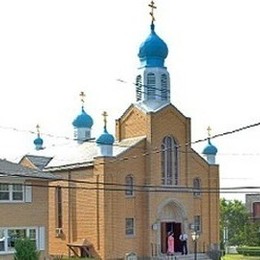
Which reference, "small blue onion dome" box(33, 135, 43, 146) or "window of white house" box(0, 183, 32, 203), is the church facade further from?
"window of white house" box(0, 183, 32, 203)

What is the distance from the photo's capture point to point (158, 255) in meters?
45.2

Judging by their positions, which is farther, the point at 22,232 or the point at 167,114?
the point at 167,114

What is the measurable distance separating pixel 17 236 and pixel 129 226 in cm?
1392

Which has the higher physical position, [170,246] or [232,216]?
[232,216]

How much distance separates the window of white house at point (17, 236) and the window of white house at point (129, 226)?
498 inches

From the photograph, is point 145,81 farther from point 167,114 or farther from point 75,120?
point 75,120

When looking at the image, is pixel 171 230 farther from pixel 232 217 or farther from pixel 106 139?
pixel 232 217

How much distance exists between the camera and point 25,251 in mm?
28844

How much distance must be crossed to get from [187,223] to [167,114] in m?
7.51

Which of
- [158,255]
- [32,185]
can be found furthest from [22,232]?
[158,255]

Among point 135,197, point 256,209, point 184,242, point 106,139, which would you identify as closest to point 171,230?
point 184,242

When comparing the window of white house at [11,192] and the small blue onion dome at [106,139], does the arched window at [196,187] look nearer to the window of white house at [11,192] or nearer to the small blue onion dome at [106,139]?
the small blue onion dome at [106,139]

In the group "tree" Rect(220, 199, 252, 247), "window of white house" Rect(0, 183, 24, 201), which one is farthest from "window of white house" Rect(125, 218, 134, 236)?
"tree" Rect(220, 199, 252, 247)

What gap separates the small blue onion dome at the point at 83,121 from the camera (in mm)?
54719
